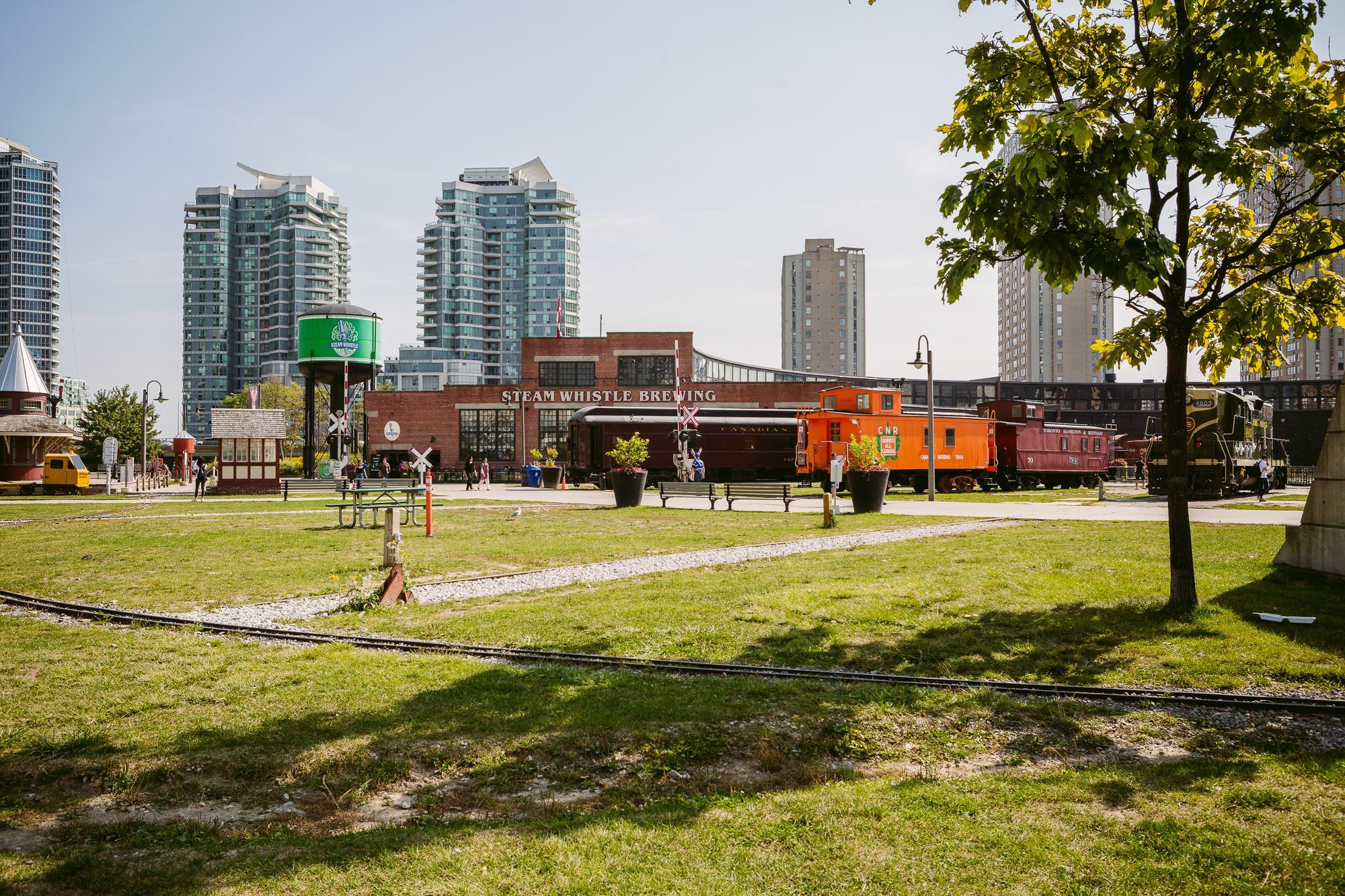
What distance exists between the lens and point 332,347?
157 ft

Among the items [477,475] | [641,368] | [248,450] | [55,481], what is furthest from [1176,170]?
→ [641,368]

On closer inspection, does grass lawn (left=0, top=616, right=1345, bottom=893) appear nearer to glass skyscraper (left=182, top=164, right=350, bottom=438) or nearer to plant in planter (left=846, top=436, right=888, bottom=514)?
plant in planter (left=846, top=436, right=888, bottom=514)

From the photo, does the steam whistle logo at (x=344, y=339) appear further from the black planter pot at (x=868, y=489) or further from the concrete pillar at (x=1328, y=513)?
the concrete pillar at (x=1328, y=513)

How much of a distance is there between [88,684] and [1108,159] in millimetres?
8588

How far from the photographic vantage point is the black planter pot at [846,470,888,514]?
2194 centimetres

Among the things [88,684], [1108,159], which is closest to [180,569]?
[88,684]

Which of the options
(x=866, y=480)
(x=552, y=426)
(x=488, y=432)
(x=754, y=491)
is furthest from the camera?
(x=552, y=426)

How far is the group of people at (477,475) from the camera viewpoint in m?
42.1

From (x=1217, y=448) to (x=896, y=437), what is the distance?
10.9 meters

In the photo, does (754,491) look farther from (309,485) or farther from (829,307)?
(829,307)

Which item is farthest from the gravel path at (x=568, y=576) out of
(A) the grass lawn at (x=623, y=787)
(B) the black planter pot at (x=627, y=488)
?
(B) the black planter pot at (x=627, y=488)

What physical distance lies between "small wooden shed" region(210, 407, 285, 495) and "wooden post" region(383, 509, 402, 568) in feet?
101

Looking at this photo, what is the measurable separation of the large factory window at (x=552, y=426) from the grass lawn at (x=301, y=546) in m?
A: 35.6

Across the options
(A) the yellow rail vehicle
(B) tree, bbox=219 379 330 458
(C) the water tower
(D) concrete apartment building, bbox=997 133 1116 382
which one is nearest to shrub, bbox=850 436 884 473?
→ (C) the water tower
